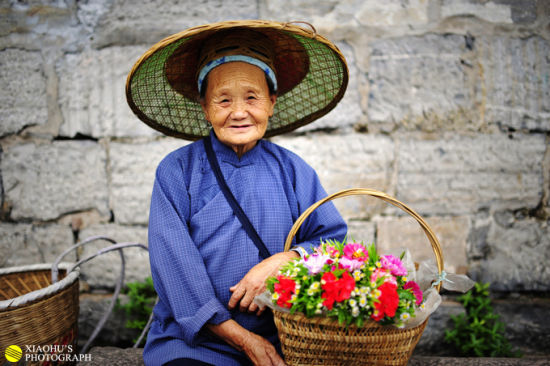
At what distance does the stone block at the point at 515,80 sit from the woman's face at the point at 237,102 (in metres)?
1.72

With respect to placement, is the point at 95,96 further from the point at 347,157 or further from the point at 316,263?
the point at 316,263

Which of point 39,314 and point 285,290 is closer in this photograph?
point 285,290

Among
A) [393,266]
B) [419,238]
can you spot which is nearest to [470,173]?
[419,238]

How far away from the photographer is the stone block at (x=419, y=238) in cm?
256

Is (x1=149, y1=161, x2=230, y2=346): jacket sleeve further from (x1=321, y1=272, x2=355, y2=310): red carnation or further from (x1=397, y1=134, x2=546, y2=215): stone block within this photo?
(x1=397, y1=134, x2=546, y2=215): stone block

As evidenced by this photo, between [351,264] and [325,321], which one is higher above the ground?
[351,264]

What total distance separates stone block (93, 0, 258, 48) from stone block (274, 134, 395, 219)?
910mm

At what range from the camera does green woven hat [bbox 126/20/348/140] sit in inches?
66.4

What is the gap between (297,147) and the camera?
8.36ft

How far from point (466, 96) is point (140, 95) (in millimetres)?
2063

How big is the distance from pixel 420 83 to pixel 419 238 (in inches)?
41.5

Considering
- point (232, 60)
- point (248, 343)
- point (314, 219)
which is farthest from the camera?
point (314, 219)

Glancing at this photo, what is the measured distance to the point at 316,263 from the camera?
1298mm

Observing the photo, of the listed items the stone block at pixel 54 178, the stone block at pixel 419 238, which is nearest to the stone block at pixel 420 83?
the stone block at pixel 419 238
